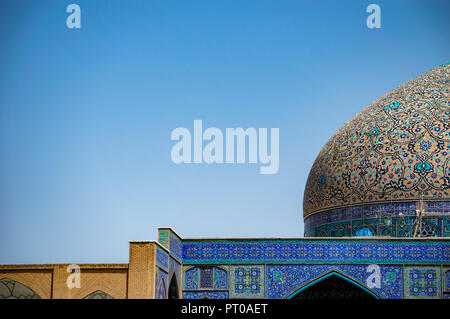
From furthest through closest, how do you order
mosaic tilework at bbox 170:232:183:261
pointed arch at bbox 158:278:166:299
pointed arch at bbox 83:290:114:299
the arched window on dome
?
1. the arched window on dome
2. mosaic tilework at bbox 170:232:183:261
3. pointed arch at bbox 158:278:166:299
4. pointed arch at bbox 83:290:114:299

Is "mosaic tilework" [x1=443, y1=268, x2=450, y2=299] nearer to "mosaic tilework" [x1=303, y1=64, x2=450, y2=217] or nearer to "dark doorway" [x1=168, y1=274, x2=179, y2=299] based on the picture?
"mosaic tilework" [x1=303, y1=64, x2=450, y2=217]

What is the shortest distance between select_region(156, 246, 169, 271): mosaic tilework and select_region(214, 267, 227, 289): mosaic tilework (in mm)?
1591

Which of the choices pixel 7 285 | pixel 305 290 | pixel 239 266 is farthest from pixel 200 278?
pixel 7 285

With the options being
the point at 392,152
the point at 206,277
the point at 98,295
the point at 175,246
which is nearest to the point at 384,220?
the point at 392,152

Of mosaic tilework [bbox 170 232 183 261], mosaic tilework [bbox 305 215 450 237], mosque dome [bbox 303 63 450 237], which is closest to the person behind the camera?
mosaic tilework [bbox 170 232 183 261]

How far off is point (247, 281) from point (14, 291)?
4260mm

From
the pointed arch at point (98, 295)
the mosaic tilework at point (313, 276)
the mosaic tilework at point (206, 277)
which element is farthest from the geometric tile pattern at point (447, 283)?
the pointed arch at point (98, 295)

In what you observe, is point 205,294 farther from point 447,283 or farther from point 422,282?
point 447,283

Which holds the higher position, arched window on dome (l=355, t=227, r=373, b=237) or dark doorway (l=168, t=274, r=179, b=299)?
arched window on dome (l=355, t=227, r=373, b=237)

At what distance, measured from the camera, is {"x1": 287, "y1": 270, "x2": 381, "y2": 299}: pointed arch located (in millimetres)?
14820

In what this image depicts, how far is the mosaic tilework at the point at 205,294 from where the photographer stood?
14.8 meters

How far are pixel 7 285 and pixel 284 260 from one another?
500 centimetres

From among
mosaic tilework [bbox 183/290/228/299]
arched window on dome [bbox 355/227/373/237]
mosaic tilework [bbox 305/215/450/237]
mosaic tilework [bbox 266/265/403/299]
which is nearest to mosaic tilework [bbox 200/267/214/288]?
mosaic tilework [bbox 183/290/228/299]

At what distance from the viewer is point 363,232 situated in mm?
16047
